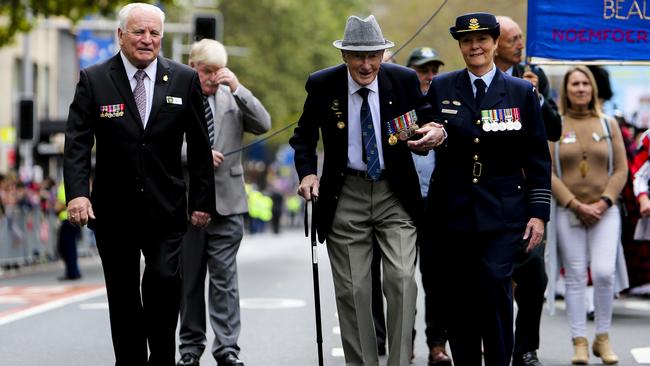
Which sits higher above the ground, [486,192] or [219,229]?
[486,192]

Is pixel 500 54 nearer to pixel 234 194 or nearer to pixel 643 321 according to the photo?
pixel 234 194

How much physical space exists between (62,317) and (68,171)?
256 inches

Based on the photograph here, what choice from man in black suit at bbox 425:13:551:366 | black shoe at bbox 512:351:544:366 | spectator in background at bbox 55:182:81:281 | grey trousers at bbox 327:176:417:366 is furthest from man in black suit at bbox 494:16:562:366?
spectator in background at bbox 55:182:81:281

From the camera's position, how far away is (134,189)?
7.41 meters

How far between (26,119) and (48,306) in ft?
48.2

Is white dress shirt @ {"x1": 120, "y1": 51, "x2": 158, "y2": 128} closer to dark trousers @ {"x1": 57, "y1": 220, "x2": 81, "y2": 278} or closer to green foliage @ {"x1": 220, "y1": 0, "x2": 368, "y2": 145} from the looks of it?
dark trousers @ {"x1": 57, "y1": 220, "x2": 81, "y2": 278}

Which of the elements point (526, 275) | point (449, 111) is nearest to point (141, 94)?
point (449, 111)

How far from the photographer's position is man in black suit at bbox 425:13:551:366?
737cm

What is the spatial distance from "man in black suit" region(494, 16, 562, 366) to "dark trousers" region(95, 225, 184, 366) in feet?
8.75

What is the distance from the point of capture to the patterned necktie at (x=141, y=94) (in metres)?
7.48

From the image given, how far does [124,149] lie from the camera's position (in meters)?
7.40

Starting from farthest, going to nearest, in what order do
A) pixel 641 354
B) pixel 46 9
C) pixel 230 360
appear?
1. pixel 46 9
2. pixel 641 354
3. pixel 230 360

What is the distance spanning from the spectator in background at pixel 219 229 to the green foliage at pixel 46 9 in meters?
15.7

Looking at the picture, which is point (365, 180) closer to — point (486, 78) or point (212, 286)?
point (486, 78)
